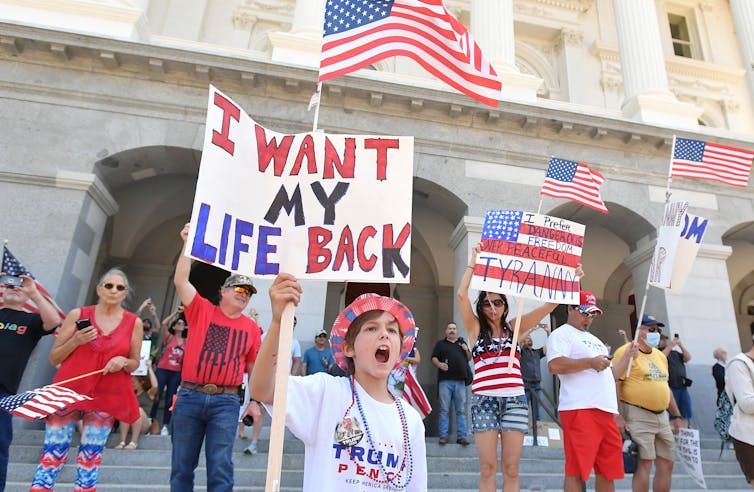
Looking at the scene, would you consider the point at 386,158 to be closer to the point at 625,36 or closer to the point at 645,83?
the point at 645,83

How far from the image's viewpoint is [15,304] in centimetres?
422

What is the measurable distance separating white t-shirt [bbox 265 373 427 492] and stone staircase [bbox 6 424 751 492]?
3.86m

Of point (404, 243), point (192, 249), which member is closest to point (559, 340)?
point (404, 243)

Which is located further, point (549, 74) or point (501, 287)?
point (549, 74)

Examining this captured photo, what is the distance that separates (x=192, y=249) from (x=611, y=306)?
53.2 ft

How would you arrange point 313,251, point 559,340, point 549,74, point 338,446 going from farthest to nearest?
point 549,74
point 559,340
point 313,251
point 338,446

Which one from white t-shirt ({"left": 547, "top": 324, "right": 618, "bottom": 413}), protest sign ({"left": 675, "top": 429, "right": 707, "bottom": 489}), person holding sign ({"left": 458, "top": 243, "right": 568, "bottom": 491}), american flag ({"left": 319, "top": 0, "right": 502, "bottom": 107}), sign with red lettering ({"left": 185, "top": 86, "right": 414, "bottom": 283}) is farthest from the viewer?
protest sign ({"left": 675, "top": 429, "right": 707, "bottom": 489})

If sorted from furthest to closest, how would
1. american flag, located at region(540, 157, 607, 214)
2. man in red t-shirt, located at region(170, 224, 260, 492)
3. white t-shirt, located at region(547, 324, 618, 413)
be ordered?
1. american flag, located at region(540, 157, 607, 214)
2. white t-shirt, located at region(547, 324, 618, 413)
3. man in red t-shirt, located at region(170, 224, 260, 492)

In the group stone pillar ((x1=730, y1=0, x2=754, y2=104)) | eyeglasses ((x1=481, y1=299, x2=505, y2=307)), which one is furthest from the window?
eyeglasses ((x1=481, y1=299, x2=505, y2=307))

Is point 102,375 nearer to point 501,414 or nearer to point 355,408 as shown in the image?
point 355,408

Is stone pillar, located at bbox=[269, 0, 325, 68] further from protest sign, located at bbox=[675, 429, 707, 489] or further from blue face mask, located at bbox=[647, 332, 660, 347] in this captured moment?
A: protest sign, located at bbox=[675, 429, 707, 489]

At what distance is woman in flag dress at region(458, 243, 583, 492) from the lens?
3.77m

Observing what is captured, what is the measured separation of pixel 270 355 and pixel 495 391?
242cm

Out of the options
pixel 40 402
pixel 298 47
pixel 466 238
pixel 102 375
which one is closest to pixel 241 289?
pixel 102 375
